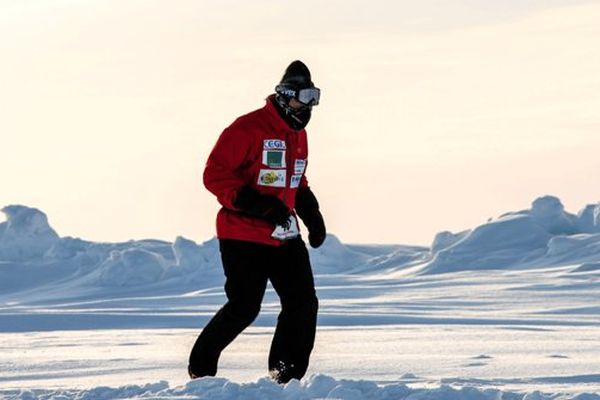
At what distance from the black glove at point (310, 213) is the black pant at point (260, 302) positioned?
0.49ft

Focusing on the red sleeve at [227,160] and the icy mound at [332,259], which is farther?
the icy mound at [332,259]

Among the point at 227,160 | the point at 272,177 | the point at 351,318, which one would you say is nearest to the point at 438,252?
the point at 351,318

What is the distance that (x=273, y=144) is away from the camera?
4.73 m

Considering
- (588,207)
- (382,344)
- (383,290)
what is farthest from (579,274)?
(382,344)

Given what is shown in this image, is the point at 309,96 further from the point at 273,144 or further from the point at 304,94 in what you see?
the point at 273,144

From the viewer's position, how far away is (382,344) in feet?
28.5

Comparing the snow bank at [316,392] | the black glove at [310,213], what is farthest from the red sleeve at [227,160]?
the snow bank at [316,392]

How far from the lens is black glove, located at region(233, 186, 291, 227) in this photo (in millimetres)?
4625

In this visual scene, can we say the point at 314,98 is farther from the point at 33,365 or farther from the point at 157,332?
the point at 157,332

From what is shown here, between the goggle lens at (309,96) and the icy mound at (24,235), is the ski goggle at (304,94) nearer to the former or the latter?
the goggle lens at (309,96)

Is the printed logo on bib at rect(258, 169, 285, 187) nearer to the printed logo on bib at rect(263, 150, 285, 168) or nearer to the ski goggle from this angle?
the printed logo on bib at rect(263, 150, 285, 168)

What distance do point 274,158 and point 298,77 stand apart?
32 cm

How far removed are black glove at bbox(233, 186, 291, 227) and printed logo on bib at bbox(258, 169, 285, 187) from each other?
82mm

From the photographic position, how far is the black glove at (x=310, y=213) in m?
5.04
